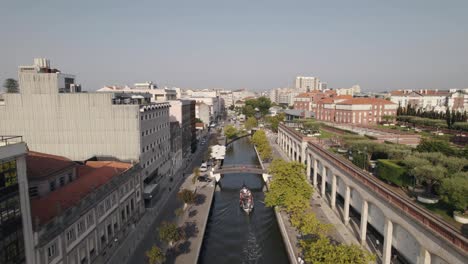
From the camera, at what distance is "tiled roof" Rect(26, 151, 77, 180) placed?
32312mm

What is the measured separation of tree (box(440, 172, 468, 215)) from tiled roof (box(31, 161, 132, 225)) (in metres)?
34.1

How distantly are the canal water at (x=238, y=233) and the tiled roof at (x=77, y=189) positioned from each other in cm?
1562

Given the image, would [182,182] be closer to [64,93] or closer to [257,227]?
[257,227]

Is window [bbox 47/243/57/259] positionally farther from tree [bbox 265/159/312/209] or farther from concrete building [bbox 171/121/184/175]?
concrete building [bbox 171/121/184/175]

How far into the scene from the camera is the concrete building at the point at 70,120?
44.1 meters

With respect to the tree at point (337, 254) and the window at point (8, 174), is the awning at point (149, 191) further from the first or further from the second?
the tree at point (337, 254)

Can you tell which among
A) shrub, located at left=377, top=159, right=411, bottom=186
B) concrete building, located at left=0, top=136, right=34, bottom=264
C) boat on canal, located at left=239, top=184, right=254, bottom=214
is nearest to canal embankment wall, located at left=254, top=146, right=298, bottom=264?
boat on canal, located at left=239, top=184, right=254, bottom=214

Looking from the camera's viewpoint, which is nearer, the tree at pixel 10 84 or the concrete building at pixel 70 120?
the concrete building at pixel 70 120

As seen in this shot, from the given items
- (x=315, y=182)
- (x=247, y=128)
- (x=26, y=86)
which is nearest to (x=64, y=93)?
(x=26, y=86)

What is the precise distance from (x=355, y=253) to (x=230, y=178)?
49513 millimetres

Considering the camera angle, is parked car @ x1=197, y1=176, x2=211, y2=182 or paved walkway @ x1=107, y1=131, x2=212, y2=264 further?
parked car @ x1=197, y1=176, x2=211, y2=182

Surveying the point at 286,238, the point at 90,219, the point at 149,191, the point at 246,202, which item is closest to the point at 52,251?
the point at 90,219

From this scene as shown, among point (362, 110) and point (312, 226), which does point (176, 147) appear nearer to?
point (312, 226)

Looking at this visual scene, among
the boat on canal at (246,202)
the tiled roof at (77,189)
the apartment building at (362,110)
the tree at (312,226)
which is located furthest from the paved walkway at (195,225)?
the apartment building at (362,110)
